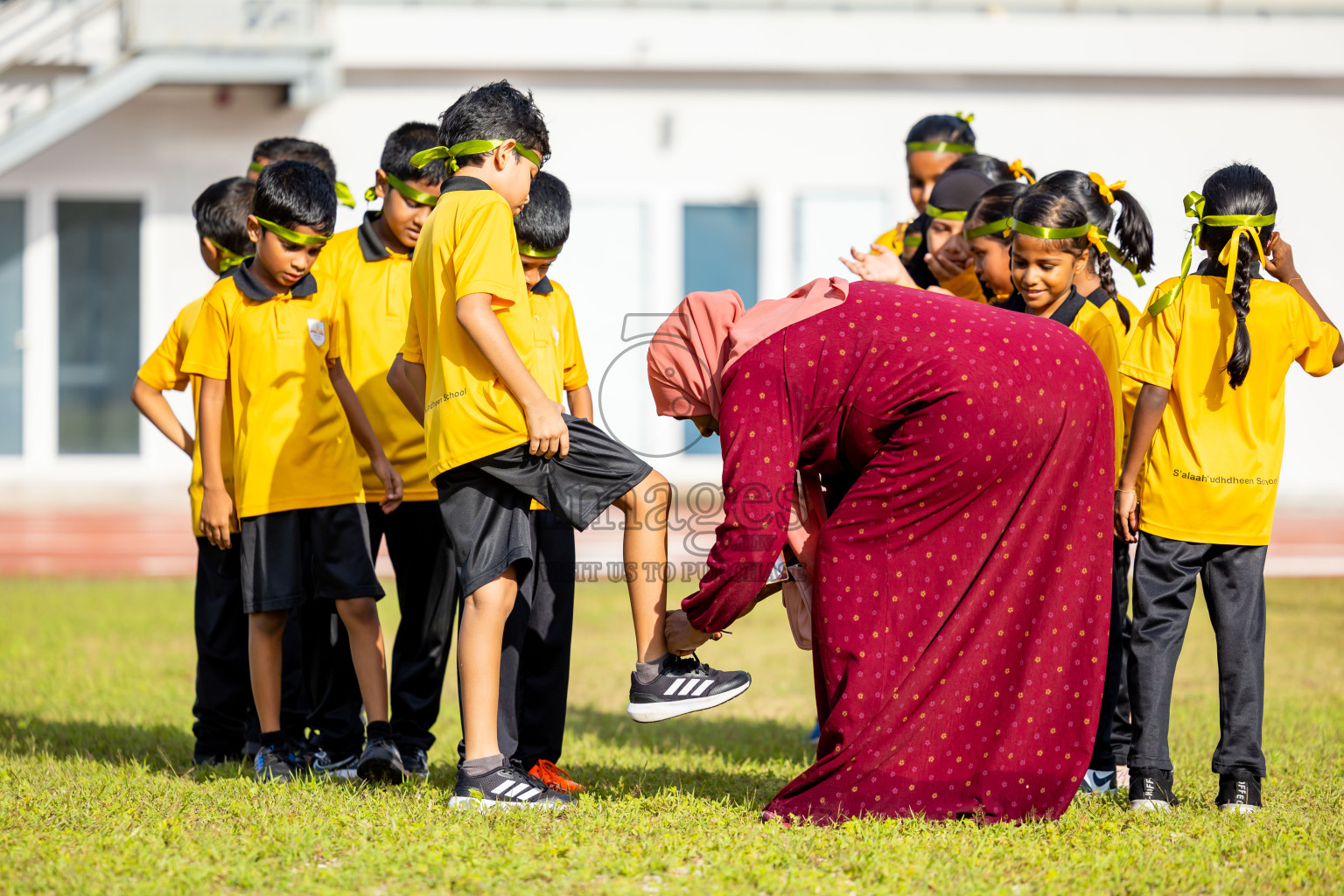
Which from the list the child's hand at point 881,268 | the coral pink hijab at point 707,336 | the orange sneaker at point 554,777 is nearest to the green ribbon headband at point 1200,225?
the child's hand at point 881,268

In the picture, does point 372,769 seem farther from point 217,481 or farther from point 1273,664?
point 1273,664

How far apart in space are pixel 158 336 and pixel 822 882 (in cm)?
1186

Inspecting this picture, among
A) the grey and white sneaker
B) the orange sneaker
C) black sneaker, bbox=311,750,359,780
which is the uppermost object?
the orange sneaker

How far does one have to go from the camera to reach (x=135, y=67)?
39.2 ft

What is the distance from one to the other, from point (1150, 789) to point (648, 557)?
1.57 meters

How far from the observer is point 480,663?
3.33 m

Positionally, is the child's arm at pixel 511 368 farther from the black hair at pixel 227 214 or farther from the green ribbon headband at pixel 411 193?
the black hair at pixel 227 214

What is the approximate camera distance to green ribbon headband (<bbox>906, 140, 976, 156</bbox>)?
5418mm

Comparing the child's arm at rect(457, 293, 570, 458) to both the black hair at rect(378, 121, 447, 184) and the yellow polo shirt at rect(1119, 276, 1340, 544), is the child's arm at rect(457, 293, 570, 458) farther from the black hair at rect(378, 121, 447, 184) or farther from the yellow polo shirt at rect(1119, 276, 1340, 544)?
the yellow polo shirt at rect(1119, 276, 1340, 544)

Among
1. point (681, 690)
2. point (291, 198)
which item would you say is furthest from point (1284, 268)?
point (291, 198)

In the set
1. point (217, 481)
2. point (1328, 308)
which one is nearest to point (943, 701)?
point (217, 481)

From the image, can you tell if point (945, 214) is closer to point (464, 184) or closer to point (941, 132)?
point (941, 132)

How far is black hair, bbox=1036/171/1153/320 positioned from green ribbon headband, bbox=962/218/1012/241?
6.5 inches

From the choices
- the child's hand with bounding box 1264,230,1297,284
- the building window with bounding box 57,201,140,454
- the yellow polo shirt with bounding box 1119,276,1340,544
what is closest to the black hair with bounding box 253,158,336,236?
the yellow polo shirt with bounding box 1119,276,1340,544
